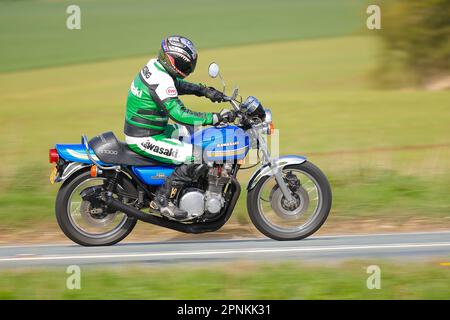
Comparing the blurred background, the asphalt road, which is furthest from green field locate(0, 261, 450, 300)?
the asphalt road

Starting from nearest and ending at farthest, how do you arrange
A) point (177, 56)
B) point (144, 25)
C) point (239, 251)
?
point (239, 251), point (177, 56), point (144, 25)

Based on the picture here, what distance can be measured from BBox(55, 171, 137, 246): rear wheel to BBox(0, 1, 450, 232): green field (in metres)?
1.58

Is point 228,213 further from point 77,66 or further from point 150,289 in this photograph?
point 77,66

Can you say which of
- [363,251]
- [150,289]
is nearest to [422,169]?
[363,251]

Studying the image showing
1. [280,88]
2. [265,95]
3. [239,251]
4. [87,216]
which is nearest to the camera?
[239,251]

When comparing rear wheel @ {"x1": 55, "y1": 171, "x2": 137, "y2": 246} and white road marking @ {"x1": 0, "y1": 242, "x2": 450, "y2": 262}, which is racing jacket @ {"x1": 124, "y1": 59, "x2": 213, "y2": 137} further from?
white road marking @ {"x1": 0, "y1": 242, "x2": 450, "y2": 262}

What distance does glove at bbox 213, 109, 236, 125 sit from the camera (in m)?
7.89

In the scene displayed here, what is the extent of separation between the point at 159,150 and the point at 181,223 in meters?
0.77

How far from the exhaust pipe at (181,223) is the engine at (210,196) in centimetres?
10

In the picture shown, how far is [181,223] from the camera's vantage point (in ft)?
27.0

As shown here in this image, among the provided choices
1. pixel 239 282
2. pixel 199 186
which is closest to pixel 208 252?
pixel 199 186

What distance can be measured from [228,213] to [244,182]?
3235mm

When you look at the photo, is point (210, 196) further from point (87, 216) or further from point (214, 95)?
point (87, 216)
